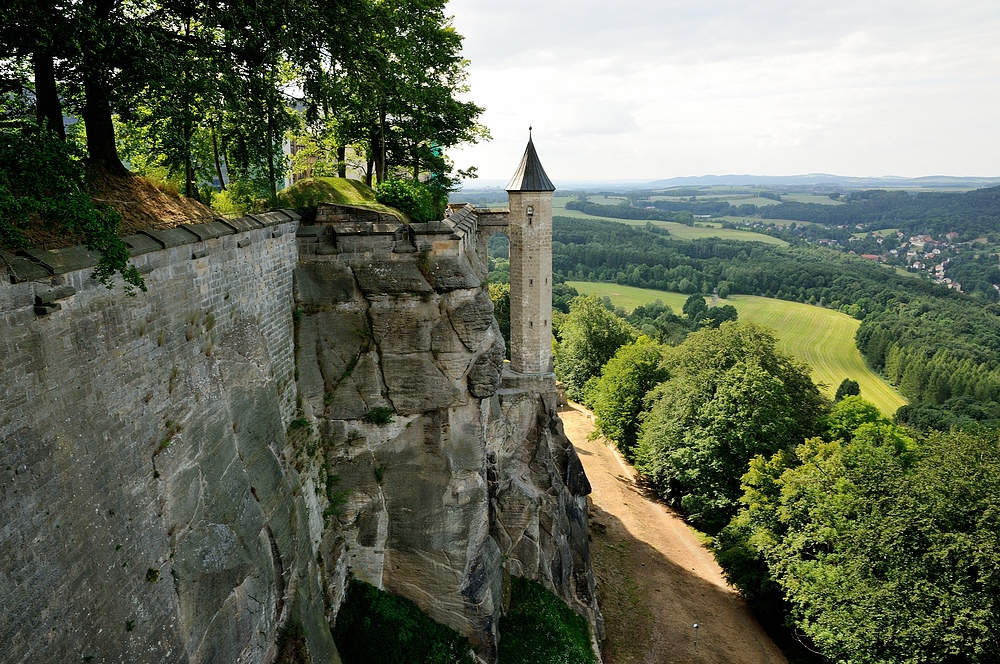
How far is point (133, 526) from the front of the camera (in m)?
8.92

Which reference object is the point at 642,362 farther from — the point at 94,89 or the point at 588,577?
the point at 94,89

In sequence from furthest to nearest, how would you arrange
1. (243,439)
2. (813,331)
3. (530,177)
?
(813,331)
(530,177)
(243,439)

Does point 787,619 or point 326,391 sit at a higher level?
point 326,391

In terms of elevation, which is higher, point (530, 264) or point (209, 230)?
point (209, 230)

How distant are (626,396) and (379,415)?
1137 inches

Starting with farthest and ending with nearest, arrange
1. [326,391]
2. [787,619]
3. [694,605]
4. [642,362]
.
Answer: [642,362] < [694,605] < [787,619] < [326,391]

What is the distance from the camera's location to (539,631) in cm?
1989

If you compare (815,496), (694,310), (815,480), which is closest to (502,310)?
(815,480)

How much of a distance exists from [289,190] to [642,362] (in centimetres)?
3162

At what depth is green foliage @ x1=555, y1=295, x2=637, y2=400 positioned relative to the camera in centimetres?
5147

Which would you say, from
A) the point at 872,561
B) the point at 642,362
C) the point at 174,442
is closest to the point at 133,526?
the point at 174,442

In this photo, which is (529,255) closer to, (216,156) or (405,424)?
(405,424)

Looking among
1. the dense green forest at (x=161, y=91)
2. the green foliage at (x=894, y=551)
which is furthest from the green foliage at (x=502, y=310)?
the dense green forest at (x=161, y=91)

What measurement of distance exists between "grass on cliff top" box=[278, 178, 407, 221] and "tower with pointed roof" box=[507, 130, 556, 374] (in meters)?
11.2
